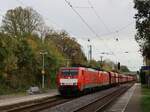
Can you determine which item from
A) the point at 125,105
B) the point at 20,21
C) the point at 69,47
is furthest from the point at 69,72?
the point at 69,47

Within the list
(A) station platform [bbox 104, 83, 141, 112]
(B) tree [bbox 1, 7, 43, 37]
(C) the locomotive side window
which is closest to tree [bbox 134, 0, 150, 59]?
(A) station platform [bbox 104, 83, 141, 112]

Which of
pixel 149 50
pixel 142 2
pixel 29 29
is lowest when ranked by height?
pixel 149 50

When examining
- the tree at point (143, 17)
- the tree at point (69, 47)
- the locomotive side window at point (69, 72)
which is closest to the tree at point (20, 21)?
the tree at point (69, 47)

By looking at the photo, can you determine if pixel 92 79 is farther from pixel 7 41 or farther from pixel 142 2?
pixel 142 2

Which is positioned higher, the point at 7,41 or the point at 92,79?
the point at 7,41

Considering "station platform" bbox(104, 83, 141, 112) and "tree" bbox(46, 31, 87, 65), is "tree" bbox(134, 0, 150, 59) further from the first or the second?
"tree" bbox(46, 31, 87, 65)

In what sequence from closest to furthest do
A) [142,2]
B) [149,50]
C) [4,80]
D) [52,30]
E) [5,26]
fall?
1. [142,2]
2. [149,50]
3. [4,80]
4. [5,26]
5. [52,30]

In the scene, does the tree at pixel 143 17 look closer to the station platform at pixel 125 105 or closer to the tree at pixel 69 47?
the station platform at pixel 125 105

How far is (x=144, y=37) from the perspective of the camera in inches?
1487

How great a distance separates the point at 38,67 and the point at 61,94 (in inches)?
1023

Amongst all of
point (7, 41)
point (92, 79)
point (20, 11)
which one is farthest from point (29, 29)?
point (92, 79)

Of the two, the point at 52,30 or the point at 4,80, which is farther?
the point at 52,30

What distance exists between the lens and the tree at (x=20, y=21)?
91525 millimetres

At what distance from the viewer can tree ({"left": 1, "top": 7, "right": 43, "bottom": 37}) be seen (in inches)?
3603
